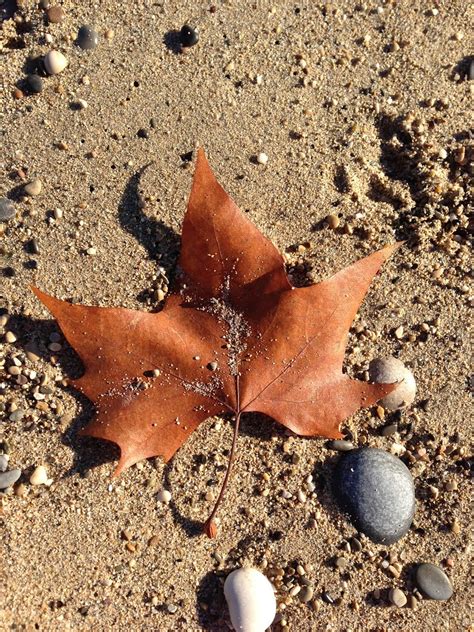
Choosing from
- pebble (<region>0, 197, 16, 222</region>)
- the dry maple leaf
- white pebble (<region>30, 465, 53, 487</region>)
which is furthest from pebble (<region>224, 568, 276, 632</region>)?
pebble (<region>0, 197, 16, 222</region>)

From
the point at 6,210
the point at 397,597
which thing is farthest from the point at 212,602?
the point at 6,210

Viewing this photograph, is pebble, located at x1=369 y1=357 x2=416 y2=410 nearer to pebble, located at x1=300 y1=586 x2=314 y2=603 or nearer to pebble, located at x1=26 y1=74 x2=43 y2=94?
pebble, located at x1=300 y1=586 x2=314 y2=603

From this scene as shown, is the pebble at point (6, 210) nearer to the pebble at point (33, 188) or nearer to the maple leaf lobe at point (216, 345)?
the pebble at point (33, 188)

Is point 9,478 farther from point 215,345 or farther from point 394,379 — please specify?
point 394,379

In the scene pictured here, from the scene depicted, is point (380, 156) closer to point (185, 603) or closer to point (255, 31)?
point (255, 31)

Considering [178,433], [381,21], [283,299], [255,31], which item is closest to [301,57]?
[255,31]

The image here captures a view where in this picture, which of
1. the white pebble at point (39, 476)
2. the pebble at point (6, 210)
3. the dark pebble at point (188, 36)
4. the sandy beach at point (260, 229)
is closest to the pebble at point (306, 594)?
the sandy beach at point (260, 229)
